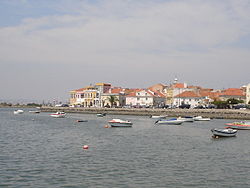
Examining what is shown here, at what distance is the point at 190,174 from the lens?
22891 mm

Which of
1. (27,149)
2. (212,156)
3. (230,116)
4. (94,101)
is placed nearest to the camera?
(212,156)

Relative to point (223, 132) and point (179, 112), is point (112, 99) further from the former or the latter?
point (223, 132)

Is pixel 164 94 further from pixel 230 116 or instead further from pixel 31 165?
pixel 31 165

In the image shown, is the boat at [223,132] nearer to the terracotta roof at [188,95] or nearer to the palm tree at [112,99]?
the terracotta roof at [188,95]

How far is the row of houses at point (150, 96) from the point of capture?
124 metres

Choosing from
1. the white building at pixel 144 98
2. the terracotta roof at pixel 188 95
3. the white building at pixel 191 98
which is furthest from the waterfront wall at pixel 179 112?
the terracotta roof at pixel 188 95

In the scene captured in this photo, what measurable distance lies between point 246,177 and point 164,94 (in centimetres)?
12181

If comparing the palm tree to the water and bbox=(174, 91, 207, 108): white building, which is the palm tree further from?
the water

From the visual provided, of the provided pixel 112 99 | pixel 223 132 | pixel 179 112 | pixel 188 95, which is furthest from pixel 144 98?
pixel 223 132

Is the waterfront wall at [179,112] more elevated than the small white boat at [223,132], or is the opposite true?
the waterfront wall at [179,112]

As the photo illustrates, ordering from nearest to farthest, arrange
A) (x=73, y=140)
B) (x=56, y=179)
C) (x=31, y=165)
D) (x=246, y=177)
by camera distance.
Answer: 1. (x=56, y=179)
2. (x=246, y=177)
3. (x=31, y=165)
4. (x=73, y=140)

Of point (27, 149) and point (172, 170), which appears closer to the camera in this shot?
point (172, 170)

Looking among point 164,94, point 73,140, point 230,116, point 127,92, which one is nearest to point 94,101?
point 127,92

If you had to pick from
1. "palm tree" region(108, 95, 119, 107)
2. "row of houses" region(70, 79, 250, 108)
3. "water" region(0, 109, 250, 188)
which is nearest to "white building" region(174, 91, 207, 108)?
"row of houses" region(70, 79, 250, 108)
